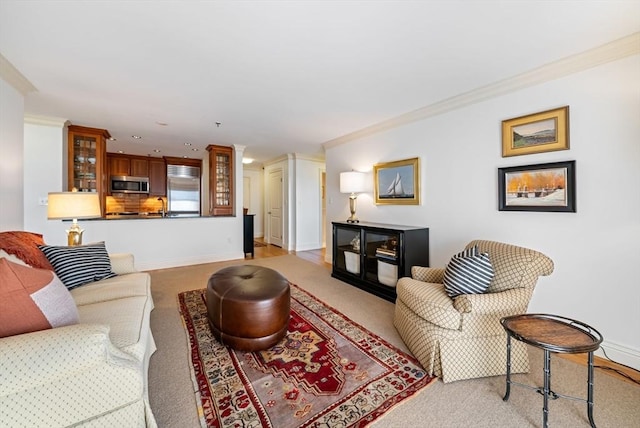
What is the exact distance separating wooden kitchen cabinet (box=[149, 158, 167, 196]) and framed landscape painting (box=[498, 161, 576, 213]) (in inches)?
282

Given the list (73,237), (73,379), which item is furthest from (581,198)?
(73,237)

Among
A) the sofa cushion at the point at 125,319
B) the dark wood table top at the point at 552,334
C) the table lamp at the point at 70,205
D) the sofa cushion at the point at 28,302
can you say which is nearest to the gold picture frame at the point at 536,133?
the dark wood table top at the point at 552,334

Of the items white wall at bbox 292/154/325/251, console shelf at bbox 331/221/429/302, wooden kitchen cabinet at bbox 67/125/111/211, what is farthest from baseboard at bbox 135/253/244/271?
console shelf at bbox 331/221/429/302

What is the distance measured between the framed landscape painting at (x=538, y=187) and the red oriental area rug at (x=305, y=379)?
5.61ft

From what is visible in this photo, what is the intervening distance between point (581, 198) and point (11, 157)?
16.0 ft

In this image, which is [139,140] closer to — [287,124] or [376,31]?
[287,124]

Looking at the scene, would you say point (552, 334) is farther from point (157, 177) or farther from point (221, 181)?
point (157, 177)

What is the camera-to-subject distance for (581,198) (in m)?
2.09

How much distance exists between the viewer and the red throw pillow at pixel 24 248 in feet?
5.74

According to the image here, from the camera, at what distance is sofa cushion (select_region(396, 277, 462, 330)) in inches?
67.6

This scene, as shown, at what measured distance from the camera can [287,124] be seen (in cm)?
381

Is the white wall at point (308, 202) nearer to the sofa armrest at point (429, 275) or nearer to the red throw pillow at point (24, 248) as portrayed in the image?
the sofa armrest at point (429, 275)

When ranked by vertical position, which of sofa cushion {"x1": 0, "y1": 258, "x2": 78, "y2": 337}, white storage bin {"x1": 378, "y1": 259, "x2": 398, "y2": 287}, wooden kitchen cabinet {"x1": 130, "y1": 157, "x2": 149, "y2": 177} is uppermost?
wooden kitchen cabinet {"x1": 130, "y1": 157, "x2": 149, "y2": 177}

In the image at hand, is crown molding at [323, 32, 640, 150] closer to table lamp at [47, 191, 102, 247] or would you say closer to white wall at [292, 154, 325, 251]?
white wall at [292, 154, 325, 251]
